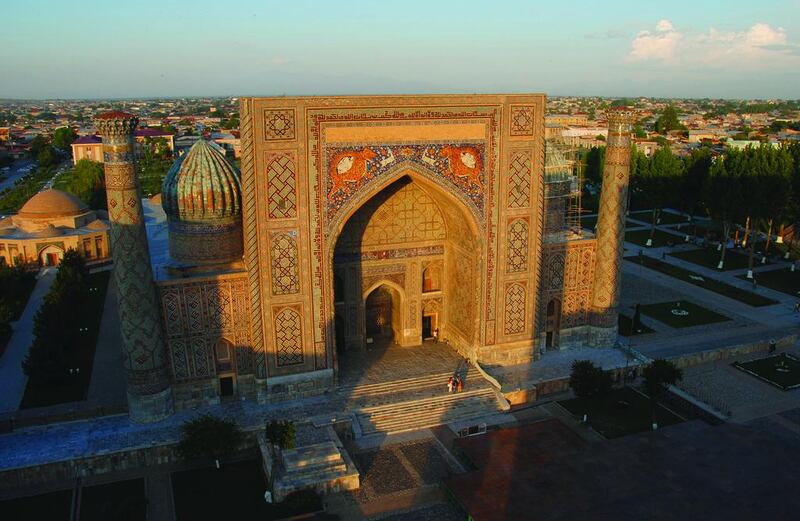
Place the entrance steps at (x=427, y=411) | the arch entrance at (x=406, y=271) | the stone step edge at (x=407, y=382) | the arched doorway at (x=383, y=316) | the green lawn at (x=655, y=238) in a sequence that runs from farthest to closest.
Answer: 1. the green lawn at (x=655, y=238)
2. the arched doorway at (x=383, y=316)
3. the arch entrance at (x=406, y=271)
4. the stone step edge at (x=407, y=382)
5. the entrance steps at (x=427, y=411)

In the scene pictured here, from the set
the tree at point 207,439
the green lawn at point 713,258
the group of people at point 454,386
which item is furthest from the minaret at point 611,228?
the green lawn at point 713,258

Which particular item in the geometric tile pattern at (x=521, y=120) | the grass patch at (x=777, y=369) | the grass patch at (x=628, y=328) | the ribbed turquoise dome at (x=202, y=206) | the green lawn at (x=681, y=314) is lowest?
the grass patch at (x=777, y=369)

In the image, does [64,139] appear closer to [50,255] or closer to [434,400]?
[50,255]

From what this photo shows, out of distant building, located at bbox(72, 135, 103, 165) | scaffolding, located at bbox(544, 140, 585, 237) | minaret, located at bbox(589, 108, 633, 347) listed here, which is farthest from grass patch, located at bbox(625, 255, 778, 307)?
distant building, located at bbox(72, 135, 103, 165)

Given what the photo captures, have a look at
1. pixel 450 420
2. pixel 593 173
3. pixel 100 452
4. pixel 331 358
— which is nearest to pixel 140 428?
pixel 100 452

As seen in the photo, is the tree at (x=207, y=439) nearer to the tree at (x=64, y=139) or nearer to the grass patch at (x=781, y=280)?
the grass patch at (x=781, y=280)

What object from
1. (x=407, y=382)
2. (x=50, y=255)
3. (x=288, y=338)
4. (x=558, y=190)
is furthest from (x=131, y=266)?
(x=50, y=255)

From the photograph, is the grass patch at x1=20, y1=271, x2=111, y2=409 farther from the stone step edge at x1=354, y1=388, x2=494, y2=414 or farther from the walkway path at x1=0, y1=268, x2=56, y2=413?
the stone step edge at x1=354, y1=388, x2=494, y2=414
